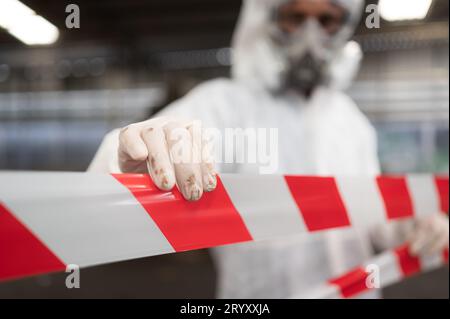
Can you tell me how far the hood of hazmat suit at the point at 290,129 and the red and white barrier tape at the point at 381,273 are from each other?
0.08 metres

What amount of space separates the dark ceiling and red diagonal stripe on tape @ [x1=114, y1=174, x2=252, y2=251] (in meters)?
0.31

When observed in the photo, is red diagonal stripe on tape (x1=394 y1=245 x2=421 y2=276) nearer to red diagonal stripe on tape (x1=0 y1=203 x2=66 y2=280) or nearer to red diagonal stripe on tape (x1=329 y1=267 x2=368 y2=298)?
red diagonal stripe on tape (x1=329 y1=267 x2=368 y2=298)

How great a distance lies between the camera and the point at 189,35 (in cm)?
94

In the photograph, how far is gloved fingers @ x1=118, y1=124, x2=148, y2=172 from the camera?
1.14ft

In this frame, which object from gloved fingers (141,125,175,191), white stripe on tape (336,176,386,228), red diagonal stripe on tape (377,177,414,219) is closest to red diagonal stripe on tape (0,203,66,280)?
gloved fingers (141,125,175,191)

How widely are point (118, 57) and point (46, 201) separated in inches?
27.5

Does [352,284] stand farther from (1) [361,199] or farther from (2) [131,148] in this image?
(2) [131,148]

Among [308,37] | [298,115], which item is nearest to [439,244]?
[298,115]

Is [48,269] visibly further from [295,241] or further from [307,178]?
[295,241]

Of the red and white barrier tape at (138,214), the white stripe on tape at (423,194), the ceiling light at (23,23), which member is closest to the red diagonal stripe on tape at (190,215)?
the red and white barrier tape at (138,214)

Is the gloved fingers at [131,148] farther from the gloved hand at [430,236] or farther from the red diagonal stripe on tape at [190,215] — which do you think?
the gloved hand at [430,236]

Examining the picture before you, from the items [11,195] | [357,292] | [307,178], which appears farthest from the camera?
[357,292]
